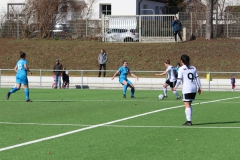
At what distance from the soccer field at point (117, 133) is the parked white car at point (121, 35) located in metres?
27.7

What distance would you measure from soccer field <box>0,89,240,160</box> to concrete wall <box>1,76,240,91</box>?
1502 centimetres

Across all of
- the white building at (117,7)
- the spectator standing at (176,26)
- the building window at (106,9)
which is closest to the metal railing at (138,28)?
the spectator standing at (176,26)

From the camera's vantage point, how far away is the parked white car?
49.1m

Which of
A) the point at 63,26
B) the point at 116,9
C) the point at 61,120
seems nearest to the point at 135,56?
the point at 63,26

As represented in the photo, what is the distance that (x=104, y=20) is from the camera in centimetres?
4956

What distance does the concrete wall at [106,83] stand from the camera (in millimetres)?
36531

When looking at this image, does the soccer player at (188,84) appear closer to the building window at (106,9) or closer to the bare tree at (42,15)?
the bare tree at (42,15)

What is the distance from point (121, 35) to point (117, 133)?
117 feet

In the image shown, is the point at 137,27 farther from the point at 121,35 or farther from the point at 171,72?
the point at 171,72

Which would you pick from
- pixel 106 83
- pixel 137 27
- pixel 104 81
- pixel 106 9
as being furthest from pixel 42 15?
pixel 106 83

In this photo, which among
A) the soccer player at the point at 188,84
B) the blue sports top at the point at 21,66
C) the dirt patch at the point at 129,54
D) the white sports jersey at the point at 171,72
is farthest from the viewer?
the dirt patch at the point at 129,54

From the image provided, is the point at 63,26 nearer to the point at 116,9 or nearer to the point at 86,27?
the point at 86,27

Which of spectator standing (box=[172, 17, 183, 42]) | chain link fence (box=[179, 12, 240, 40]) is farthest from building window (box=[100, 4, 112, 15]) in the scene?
spectator standing (box=[172, 17, 183, 42])

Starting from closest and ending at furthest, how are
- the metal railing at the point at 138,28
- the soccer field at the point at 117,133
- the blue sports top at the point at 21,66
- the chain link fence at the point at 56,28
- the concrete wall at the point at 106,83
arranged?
the soccer field at the point at 117,133, the blue sports top at the point at 21,66, the concrete wall at the point at 106,83, the metal railing at the point at 138,28, the chain link fence at the point at 56,28
